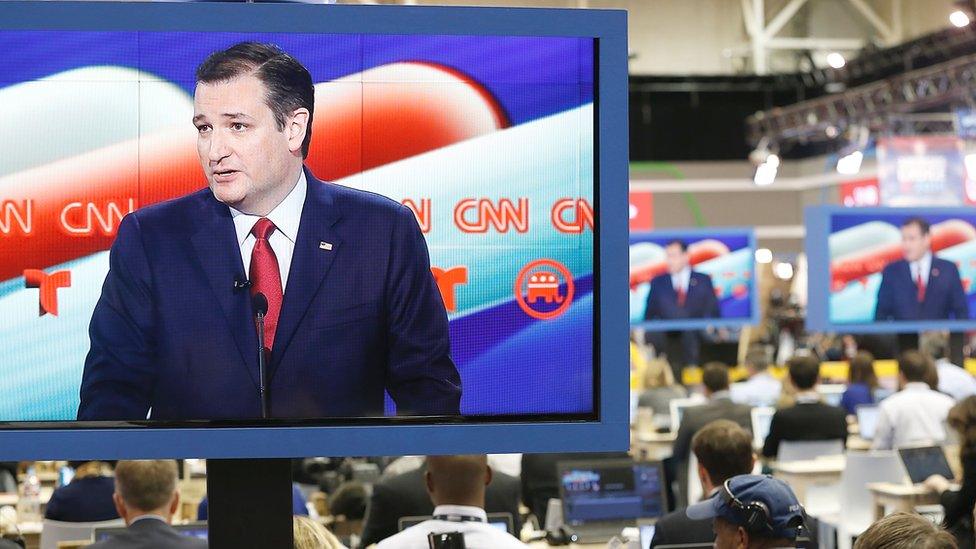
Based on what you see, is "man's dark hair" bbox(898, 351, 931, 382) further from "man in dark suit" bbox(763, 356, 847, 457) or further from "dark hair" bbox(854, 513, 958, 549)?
"dark hair" bbox(854, 513, 958, 549)

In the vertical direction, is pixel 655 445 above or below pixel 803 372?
below

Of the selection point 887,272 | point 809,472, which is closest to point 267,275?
point 809,472

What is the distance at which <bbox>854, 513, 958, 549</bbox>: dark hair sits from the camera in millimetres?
2531

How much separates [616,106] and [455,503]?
184 cm

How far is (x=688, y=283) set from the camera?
13.7 m

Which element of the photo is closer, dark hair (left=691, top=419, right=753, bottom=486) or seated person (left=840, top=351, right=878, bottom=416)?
dark hair (left=691, top=419, right=753, bottom=486)

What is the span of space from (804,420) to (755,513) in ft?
17.6

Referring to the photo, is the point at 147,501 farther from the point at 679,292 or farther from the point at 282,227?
the point at 679,292

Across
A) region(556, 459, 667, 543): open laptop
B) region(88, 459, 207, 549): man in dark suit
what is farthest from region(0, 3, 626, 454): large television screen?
region(556, 459, 667, 543): open laptop

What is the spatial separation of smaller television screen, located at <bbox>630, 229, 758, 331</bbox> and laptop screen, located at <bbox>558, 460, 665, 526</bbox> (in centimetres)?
731

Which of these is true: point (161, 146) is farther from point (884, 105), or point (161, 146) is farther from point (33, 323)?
point (884, 105)

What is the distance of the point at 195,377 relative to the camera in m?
2.26

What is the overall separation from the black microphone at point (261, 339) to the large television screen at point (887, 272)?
30.9 feet

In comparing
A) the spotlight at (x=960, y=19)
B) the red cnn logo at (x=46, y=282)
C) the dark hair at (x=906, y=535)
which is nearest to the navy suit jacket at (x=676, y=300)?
the spotlight at (x=960, y=19)
